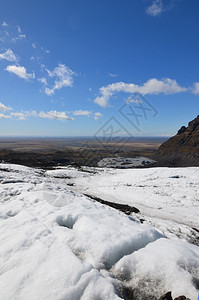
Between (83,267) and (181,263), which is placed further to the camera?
(181,263)

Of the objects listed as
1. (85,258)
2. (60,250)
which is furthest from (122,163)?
(60,250)

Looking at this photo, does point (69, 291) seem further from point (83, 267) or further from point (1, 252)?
point (1, 252)

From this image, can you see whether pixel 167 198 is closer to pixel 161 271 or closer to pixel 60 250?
pixel 161 271

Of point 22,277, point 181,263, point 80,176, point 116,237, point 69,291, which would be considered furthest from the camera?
point 80,176

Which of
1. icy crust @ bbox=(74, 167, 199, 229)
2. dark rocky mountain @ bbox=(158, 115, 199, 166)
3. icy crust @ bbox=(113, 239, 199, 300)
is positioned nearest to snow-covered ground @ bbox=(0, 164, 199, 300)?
icy crust @ bbox=(113, 239, 199, 300)

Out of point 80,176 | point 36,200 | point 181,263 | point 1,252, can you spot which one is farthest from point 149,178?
point 1,252

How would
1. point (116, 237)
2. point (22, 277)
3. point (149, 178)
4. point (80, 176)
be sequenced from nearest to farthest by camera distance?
point (22, 277), point (116, 237), point (149, 178), point (80, 176)

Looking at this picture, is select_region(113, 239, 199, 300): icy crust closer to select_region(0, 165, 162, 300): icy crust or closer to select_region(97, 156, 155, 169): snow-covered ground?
select_region(0, 165, 162, 300): icy crust

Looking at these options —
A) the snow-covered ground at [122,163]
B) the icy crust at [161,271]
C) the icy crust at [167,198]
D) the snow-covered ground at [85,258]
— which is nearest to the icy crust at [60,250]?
the snow-covered ground at [85,258]
